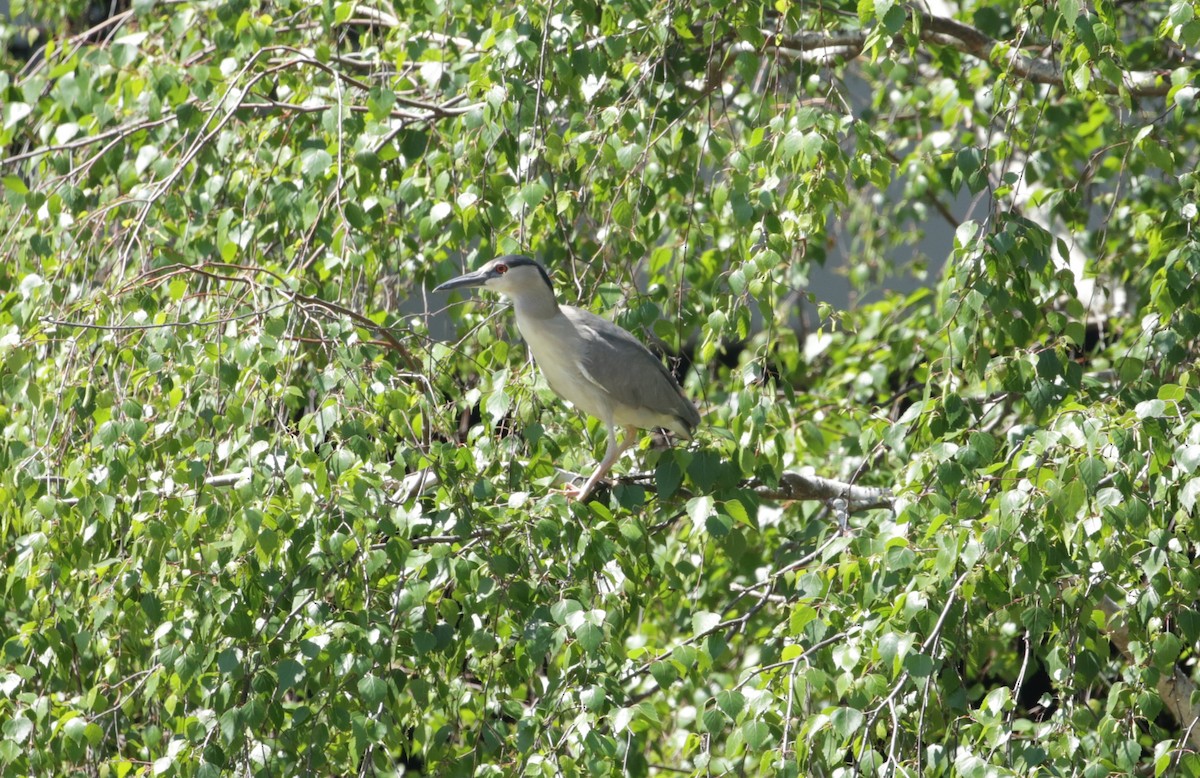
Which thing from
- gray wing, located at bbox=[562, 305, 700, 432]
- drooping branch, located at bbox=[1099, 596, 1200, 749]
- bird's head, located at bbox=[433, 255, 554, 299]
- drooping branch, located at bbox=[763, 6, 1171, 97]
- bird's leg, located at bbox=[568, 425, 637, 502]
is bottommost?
drooping branch, located at bbox=[1099, 596, 1200, 749]

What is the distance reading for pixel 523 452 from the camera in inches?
125

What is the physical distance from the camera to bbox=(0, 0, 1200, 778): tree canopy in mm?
2393

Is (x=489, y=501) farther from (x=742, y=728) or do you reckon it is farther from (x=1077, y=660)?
(x=1077, y=660)

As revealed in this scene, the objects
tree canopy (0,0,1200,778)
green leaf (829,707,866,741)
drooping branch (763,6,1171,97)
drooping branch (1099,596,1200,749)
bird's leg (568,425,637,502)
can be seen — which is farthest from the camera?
drooping branch (763,6,1171,97)

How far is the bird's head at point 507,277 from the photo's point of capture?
3.20 meters

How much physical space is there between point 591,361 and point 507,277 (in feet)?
1.15

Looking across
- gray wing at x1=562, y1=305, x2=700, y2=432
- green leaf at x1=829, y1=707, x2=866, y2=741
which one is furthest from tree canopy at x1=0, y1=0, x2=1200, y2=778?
gray wing at x1=562, y1=305, x2=700, y2=432

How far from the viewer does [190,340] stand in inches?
108

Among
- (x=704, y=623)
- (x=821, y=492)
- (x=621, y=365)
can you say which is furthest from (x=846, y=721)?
(x=621, y=365)

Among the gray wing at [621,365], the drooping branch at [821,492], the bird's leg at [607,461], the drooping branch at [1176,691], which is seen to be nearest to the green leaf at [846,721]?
the drooping branch at [1176,691]

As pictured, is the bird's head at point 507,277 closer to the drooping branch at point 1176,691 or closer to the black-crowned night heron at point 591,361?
the black-crowned night heron at point 591,361

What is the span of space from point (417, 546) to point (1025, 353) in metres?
1.29

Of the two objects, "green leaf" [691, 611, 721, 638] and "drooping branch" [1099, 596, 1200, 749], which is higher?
"green leaf" [691, 611, 721, 638]

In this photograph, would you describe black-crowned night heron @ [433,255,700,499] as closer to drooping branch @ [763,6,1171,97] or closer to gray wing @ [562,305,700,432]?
gray wing @ [562,305,700,432]
